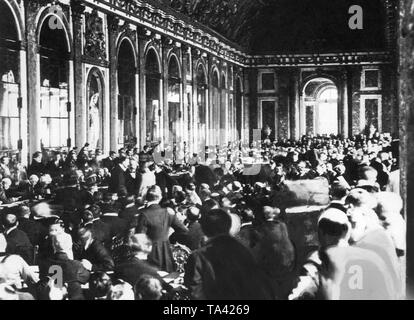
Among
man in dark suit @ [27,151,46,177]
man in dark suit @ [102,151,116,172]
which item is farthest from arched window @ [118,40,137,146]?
man in dark suit @ [27,151,46,177]

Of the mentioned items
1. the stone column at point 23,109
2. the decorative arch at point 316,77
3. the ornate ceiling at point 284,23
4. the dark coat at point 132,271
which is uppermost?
the ornate ceiling at point 284,23

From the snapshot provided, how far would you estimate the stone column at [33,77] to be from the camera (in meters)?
12.5

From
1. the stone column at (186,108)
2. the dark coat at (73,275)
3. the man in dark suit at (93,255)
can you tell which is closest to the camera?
the dark coat at (73,275)

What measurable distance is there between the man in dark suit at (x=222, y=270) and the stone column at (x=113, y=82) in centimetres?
824

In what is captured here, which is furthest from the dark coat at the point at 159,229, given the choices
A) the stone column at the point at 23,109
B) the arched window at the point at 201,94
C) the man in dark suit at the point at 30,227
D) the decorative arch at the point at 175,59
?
the arched window at the point at 201,94

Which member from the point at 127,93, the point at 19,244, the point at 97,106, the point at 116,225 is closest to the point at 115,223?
the point at 116,225

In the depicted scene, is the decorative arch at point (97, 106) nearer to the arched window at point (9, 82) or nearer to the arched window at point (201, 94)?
the arched window at point (9, 82)

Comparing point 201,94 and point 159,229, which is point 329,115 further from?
point 159,229

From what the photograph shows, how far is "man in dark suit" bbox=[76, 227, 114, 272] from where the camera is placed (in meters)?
8.53

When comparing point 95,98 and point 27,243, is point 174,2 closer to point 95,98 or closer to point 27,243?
point 95,98

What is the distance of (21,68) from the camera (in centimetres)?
1231

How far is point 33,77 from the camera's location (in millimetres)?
12617

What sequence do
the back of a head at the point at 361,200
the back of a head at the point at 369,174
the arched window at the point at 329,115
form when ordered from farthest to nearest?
the arched window at the point at 329,115, the back of a head at the point at 369,174, the back of a head at the point at 361,200

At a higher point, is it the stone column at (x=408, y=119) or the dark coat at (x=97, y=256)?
the stone column at (x=408, y=119)
